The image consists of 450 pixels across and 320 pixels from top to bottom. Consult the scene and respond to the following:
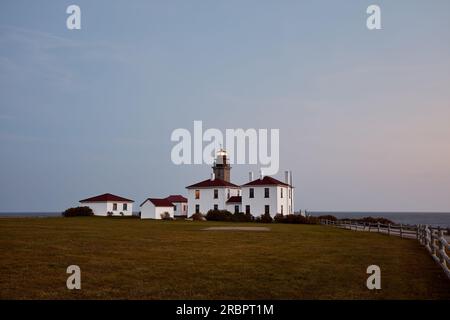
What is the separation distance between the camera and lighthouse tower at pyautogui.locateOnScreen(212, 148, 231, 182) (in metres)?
72.1

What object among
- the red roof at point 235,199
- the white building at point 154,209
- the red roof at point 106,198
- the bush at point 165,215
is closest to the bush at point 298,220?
the red roof at point 235,199

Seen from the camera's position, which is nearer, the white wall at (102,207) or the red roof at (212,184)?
→ the red roof at (212,184)

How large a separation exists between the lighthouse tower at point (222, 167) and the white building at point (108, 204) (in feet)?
45.7

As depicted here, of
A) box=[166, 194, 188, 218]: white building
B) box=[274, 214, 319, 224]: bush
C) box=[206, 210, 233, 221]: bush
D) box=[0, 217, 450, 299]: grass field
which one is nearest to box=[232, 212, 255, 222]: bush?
box=[206, 210, 233, 221]: bush

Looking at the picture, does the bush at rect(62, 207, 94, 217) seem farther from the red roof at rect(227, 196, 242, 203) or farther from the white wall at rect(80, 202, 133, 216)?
the red roof at rect(227, 196, 242, 203)

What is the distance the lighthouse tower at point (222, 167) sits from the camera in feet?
236

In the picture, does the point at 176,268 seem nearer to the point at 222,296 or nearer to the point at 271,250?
the point at 222,296

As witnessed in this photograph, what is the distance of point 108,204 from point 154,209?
335 inches

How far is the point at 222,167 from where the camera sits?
237 ft

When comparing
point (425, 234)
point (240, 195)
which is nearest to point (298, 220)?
point (240, 195)

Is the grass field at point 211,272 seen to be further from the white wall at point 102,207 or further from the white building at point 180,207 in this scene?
the white building at point 180,207

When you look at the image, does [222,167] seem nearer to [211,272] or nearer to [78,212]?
[78,212]

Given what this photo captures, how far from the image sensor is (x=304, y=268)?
14547mm
